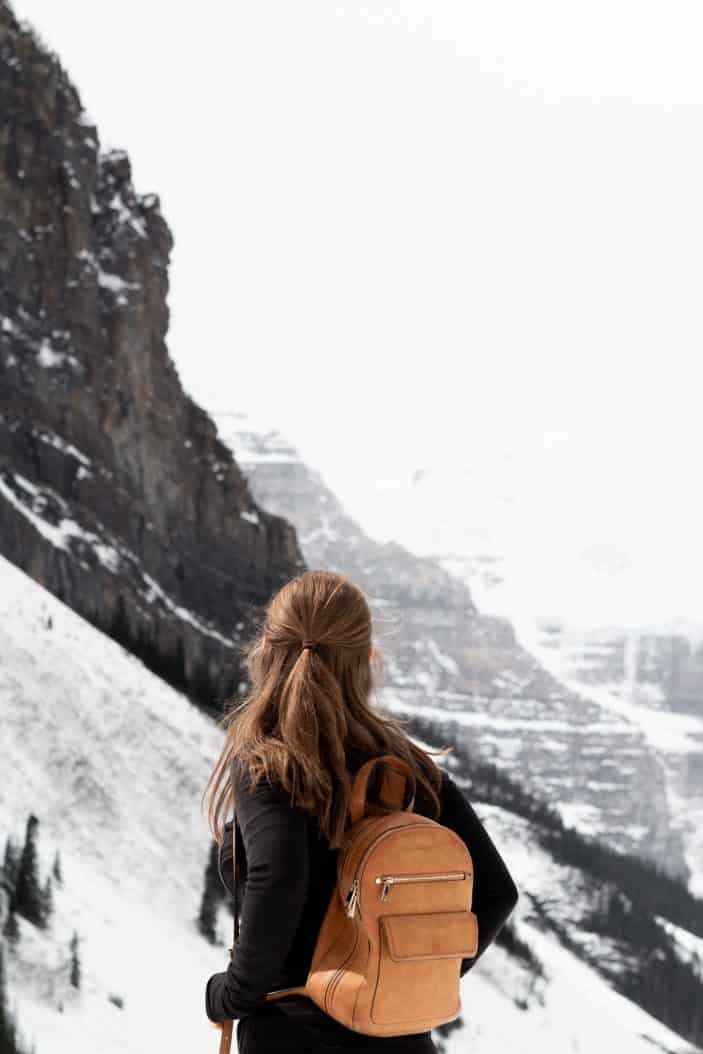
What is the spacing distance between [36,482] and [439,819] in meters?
44.2

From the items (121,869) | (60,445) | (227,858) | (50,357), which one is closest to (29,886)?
(121,869)

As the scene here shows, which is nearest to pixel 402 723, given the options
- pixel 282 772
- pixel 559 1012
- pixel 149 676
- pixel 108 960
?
pixel 282 772

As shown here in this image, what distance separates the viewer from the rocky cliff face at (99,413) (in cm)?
4594

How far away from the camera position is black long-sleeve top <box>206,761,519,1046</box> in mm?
2900

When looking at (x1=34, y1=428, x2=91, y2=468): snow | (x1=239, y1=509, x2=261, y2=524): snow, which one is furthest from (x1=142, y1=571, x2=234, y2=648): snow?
(x1=239, y1=509, x2=261, y2=524): snow

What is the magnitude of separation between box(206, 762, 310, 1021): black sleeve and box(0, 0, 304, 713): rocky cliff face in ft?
118

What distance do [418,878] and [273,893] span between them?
0.33 m

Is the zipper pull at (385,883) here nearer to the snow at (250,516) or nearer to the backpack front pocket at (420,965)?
the backpack front pocket at (420,965)

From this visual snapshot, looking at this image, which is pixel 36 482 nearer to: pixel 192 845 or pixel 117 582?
pixel 117 582

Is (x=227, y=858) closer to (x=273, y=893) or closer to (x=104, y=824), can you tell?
(x=273, y=893)

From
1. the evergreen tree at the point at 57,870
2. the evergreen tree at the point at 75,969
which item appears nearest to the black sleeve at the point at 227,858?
the evergreen tree at the point at 75,969

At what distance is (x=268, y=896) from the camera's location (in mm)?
2887

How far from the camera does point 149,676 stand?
608 inches

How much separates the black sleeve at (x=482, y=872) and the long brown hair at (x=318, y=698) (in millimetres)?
69
